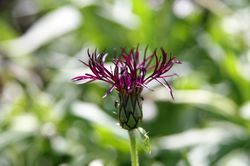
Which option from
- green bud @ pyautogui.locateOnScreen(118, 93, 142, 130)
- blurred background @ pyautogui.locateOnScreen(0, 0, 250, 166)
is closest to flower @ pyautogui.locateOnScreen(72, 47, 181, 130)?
green bud @ pyautogui.locateOnScreen(118, 93, 142, 130)

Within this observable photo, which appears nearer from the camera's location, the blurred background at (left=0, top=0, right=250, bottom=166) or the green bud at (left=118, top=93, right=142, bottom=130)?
the green bud at (left=118, top=93, right=142, bottom=130)

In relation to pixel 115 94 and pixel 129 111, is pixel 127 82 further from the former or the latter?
pixel 115 94

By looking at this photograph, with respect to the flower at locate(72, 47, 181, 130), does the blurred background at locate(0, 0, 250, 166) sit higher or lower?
higher

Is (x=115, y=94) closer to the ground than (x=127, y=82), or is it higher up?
higher up

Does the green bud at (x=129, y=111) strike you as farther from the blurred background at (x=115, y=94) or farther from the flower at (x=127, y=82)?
the blurred background at (x=115, y=94)

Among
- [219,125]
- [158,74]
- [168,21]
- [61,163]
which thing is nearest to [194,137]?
[219,125]

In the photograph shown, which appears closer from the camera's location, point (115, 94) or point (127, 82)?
point (127, 82)

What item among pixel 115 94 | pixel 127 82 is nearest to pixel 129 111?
pixel 127 82

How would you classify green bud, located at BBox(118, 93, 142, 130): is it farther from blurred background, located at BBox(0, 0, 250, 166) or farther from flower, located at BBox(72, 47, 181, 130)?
blurred background, located at BBox(0, 0, 250, 166)
